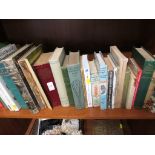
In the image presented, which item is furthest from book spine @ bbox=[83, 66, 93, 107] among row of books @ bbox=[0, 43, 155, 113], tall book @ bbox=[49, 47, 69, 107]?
tall book @ bbox=[49, 47, 69, 107]

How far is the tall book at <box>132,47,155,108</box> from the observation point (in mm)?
638

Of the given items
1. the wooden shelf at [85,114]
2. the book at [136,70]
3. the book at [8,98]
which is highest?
the book at [136,70]

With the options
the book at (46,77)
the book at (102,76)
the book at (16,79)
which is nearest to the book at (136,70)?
the book at (102,76)

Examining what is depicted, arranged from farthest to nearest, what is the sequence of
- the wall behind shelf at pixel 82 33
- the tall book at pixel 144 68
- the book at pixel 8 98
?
1. the wall behind shelf at pixel 82 33
2. the book at pixel 8 98
3. the tall book at pixel 144 68

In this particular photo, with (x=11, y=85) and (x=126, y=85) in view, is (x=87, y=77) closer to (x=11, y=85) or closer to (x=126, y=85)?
(x=126, y=85)

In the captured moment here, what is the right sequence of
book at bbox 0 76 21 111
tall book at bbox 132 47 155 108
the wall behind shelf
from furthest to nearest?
the wall behind shelf → book at bbox 0 76 21 111 → tall book at bbox 132 47 155 108

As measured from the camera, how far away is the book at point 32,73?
66cm

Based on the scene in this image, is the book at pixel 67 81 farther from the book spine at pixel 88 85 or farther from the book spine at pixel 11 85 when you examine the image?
the book spine at pixel 11 85

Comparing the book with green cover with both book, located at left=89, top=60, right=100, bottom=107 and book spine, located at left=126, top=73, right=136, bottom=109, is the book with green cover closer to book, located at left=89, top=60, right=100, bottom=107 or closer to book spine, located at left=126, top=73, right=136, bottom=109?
book spine, located at left=126, top=73, right=136, bottom=109

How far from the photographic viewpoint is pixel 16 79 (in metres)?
0.70

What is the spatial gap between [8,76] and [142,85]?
0.58m

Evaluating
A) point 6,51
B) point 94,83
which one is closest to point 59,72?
point 94,83
